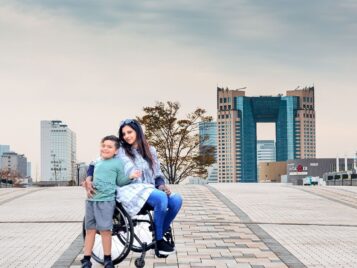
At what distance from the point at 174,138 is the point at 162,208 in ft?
115

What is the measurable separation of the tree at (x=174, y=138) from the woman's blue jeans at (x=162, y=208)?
3412cm

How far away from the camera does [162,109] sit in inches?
1602

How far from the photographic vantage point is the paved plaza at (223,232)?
7586mm

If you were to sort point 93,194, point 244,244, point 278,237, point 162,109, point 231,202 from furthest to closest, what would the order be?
point 162,109
point 231,202
point 278,237
point 244,244
point 93,194

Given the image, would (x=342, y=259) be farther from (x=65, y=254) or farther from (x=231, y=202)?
(x=231, y=202)

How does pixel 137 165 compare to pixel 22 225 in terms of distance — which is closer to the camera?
pixel 137 165

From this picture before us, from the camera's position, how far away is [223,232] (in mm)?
10414

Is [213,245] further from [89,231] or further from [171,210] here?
[89,231]

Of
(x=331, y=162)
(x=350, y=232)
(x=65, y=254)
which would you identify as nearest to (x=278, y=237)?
(x=350, y=232)

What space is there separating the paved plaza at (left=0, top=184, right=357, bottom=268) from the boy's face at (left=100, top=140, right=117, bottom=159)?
1556 mm

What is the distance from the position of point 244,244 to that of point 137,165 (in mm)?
3173

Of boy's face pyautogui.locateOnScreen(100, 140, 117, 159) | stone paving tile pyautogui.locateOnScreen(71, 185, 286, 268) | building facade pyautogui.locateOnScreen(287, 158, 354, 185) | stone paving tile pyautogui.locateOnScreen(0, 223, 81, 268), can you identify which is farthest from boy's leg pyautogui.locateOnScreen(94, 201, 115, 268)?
building facade pyautogui.locateOnScreen(287, 158, 354, 185)

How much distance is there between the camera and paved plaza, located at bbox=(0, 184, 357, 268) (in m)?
7.59

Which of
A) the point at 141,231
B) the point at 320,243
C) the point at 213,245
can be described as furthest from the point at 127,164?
the point at 320,243
